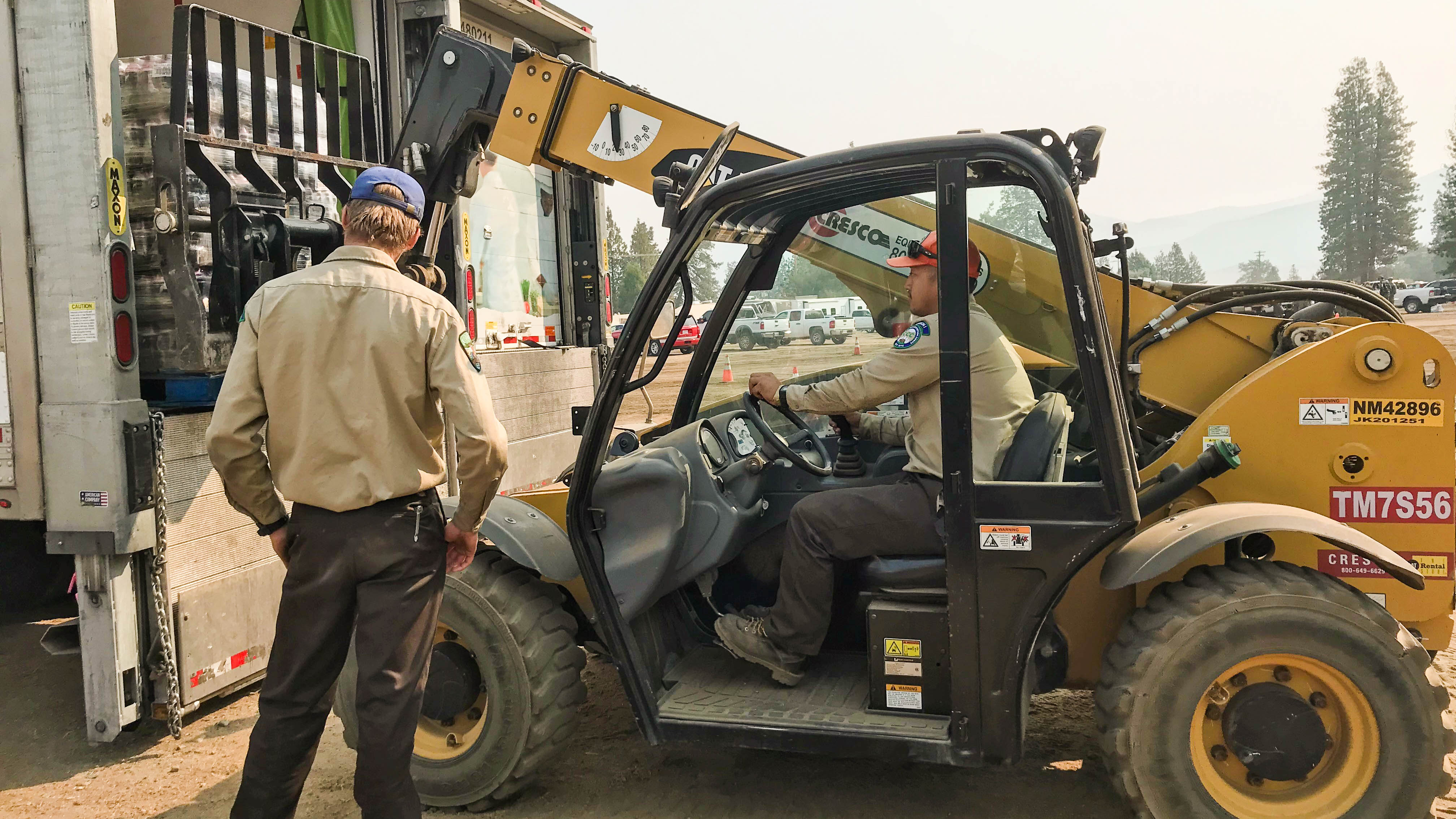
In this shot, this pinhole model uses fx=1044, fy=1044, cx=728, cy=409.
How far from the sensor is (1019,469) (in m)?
3.21

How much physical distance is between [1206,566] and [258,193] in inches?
169

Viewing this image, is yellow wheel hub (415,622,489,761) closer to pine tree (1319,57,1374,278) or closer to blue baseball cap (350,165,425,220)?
blue baseball cap (350,165,425,220)

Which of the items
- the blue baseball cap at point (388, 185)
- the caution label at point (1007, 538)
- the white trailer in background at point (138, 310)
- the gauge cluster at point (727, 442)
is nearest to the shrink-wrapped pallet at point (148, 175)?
the white trailer in background at point (138, 310)

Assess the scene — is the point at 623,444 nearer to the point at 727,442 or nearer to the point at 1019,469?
the point at 727,442

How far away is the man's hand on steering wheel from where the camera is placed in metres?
3.80

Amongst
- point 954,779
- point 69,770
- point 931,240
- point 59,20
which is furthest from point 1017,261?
point 69,770

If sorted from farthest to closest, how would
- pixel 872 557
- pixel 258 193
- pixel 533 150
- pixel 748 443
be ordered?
1. pixel 258 193
2. pixel 533 150
3. pixel 748 443
4. pixel 872 557

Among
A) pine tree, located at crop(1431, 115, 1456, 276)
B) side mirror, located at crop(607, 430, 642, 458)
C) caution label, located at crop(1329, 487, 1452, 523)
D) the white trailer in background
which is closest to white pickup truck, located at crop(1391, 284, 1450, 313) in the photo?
pine tree, located at crop(1431, 115, 1456, 276)

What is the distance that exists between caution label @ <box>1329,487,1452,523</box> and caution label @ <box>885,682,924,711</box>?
4.88 ft

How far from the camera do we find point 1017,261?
379 centimetres

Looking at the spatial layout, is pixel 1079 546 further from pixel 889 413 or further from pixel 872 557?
pixel 889 413

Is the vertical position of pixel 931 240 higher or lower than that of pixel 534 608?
higher

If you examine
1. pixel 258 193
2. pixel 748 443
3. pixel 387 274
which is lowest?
pixel 748 443

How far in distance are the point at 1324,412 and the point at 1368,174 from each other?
84.6 meters
